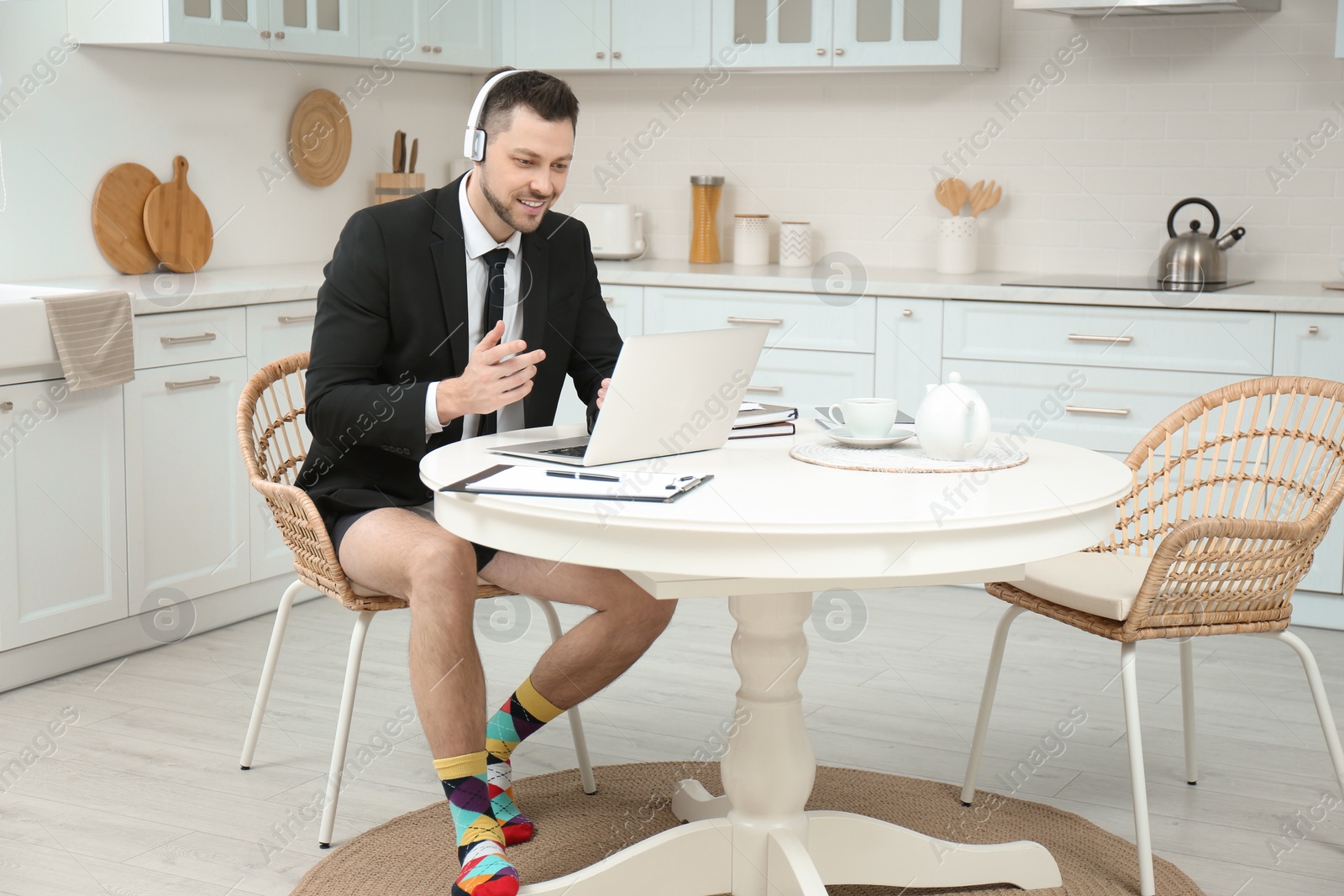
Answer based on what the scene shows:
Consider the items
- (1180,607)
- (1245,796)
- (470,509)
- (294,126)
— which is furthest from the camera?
(294,126)

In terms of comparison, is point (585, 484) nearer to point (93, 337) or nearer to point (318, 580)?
point (318, 580)

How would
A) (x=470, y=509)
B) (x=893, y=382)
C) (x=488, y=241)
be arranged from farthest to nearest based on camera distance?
(x=893, y=382), (x=488, y=241), (x=470, y=509)

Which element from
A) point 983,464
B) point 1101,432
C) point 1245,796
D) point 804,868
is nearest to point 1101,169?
point 1101,432

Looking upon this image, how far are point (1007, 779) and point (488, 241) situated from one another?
4.61 ft

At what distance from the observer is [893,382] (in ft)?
13.3

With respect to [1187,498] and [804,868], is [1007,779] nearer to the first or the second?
[804,868]

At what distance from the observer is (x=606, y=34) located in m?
4.61

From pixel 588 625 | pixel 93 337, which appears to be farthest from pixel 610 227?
pixel 588 625

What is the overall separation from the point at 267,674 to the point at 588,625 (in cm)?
69

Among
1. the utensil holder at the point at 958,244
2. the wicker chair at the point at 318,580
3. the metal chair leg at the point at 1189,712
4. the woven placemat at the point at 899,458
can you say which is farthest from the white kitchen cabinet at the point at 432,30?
the metal chair leg at the point at 1189,712

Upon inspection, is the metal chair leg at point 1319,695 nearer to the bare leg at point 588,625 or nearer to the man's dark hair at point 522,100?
the bare leg at point 588,625

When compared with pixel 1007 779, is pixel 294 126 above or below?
above

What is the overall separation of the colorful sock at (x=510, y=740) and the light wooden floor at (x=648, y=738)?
257 millimetres

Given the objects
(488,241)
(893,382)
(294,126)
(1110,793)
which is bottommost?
(1110,793)
